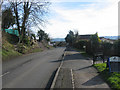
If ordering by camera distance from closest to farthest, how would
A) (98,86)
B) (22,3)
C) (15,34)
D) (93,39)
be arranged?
(98,86), (93,39), (22,3), (15,34)

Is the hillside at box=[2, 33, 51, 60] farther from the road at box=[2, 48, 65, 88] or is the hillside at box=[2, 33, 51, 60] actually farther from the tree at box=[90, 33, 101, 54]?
the tree at box=[90, 33, 101, 54]

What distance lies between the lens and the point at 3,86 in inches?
260

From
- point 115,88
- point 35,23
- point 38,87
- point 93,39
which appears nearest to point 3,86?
point 38,87

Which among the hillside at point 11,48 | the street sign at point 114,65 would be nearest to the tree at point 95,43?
the hillside at point 11,48

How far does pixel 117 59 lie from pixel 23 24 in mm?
23199

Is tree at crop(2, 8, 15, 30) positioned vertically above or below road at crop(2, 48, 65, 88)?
above

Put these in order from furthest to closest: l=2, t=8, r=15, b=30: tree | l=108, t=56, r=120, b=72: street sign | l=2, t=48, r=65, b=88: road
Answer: l=2, t=8, r=15, b=30: tree, l=108, t=56, r=120, b=72: street sign, l=2, t=48, r=65, b=88: road

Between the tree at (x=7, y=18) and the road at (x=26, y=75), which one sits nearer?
the road at (x=26, y=75)

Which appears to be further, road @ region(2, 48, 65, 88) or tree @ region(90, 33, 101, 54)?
tree @ region(90, 33, 101, 54)

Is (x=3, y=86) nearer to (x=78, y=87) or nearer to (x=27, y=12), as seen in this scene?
(x=78, y=87)

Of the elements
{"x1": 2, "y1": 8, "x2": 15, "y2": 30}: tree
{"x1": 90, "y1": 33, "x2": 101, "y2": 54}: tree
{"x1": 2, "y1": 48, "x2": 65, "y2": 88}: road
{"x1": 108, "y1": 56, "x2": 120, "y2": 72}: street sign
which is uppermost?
{"x1": 2, "y1": 8, "x2": 15, "y2": 30}: tree

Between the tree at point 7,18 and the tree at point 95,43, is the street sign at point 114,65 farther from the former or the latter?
the tree at point 7,18

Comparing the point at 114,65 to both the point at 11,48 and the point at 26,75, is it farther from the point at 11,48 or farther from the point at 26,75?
the point at 11,48

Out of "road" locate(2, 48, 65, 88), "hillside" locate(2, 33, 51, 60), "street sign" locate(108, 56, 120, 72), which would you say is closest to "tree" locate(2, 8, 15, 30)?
"hillside" locate(2, 33, 51, 60)
